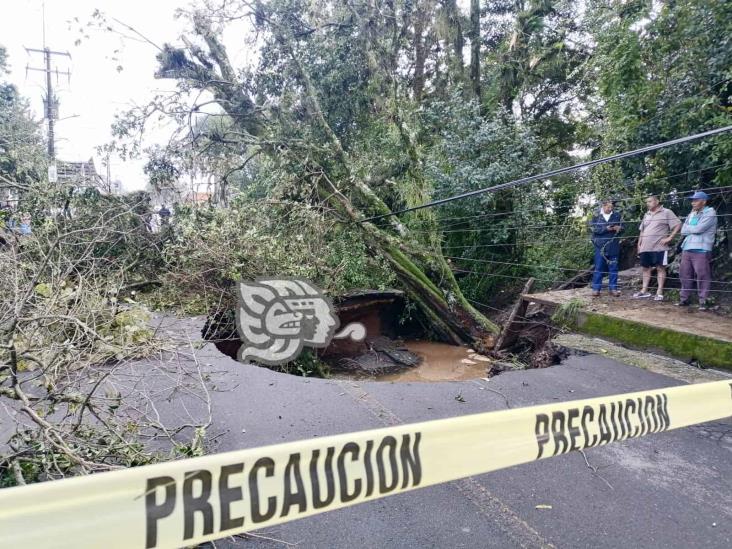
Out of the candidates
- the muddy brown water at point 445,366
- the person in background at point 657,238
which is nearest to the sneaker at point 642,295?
the person in background at point 657,238

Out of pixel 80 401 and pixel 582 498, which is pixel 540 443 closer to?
pixel 582 498

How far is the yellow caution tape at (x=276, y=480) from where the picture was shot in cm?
123

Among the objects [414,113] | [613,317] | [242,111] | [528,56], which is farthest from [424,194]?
[528,56]

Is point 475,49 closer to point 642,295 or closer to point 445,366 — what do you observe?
point 642,295

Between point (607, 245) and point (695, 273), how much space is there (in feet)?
3.74

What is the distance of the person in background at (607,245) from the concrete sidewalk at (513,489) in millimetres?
2254

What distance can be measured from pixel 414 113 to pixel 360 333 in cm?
485

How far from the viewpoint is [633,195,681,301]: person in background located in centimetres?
571

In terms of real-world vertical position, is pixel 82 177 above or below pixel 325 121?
below

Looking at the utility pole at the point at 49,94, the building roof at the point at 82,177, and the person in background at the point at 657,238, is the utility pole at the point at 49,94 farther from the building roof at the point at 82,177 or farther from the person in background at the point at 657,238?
the person in background at the point at 657,238

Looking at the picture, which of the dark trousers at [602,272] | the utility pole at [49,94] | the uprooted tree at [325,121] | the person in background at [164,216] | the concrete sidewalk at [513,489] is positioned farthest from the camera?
the utility pole at [49,94]

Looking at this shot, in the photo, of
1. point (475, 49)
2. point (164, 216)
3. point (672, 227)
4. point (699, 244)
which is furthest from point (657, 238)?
point (475, 49)

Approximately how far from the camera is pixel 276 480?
150cm

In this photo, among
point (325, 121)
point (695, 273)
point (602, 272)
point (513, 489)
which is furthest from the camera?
point (325, 121)
